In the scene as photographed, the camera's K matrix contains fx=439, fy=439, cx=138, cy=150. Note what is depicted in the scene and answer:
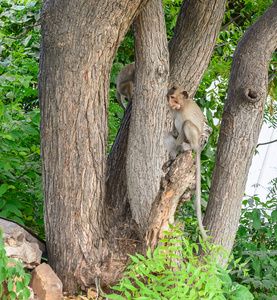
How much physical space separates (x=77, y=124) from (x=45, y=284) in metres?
1.12

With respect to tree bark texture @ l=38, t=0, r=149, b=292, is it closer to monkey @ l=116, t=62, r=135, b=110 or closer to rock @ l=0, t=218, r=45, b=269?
rock @ l=0, t=218, r=45, b=269

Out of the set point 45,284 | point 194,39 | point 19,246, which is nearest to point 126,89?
point 194,39

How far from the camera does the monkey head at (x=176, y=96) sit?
3695 millimetres

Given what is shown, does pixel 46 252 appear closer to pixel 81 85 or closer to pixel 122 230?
pixel 122 230

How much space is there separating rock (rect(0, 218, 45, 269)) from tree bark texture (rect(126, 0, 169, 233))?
83cm

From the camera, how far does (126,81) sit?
4816mm

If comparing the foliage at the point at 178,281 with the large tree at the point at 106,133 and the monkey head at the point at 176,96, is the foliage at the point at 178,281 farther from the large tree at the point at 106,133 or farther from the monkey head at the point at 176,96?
the monkey head at the point at 176,96

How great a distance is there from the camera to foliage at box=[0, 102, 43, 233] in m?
3.52

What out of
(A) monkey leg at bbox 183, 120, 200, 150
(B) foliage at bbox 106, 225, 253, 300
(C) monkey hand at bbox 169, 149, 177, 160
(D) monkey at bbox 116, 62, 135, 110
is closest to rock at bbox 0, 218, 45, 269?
(B) foliage at bbox 106, 225, 253, 300

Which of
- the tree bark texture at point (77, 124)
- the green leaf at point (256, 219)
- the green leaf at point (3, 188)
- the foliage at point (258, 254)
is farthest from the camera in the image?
the green leaf at point (256, 219)

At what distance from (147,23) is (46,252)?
76.3 inches

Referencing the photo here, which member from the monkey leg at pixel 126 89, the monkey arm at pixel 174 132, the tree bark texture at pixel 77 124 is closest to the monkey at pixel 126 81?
the monkey leg at pixel 126 89

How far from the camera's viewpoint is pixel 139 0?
2.91 m

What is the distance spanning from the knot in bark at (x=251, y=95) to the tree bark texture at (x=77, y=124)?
3.78 feet
